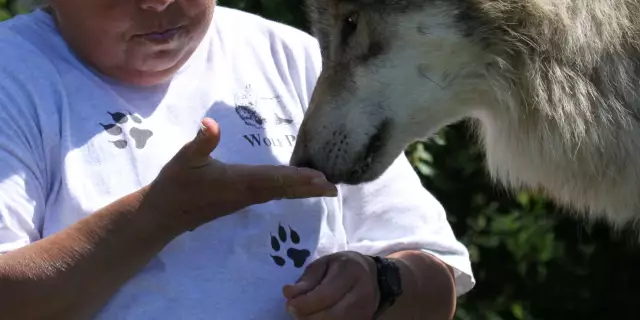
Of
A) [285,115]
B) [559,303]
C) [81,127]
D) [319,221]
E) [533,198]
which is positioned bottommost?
[559,303]

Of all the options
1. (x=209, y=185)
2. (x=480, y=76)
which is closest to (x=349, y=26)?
(x=480, y=76)

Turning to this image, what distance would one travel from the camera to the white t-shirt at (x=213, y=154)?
1.56 meters

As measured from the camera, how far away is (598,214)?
2176 mm

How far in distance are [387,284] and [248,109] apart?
0.40 metres

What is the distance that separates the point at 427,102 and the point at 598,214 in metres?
0.49

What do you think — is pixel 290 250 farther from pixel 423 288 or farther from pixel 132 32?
pixel 132 32

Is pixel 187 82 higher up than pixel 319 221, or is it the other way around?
pixel 187 82

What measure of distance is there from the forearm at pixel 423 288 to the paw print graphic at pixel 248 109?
1.13 feet

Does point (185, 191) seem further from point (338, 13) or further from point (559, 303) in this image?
point (559, 303)

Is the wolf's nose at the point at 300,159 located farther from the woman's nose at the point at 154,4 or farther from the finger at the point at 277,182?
the woman's nose at the point at 154,4

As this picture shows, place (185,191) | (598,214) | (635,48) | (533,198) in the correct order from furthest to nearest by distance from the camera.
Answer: (533,198)
(598,214)
(635,48)
(185,191)

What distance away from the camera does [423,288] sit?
1.78 metres

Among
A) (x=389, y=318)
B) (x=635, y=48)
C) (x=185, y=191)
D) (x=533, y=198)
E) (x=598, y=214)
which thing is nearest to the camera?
(x=185, y=191)

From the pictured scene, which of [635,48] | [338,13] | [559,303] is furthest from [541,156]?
[559,303]
